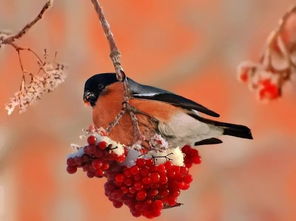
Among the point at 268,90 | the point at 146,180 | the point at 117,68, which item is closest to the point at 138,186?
the point at 146,180

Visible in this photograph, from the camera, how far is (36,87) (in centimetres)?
56

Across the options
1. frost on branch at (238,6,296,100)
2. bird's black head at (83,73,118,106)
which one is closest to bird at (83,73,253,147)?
bird's black head at (83,73,118,106)

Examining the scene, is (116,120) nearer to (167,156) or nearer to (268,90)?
(167,156)

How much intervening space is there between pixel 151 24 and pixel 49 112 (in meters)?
0.26

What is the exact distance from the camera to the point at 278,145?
126 centimetres

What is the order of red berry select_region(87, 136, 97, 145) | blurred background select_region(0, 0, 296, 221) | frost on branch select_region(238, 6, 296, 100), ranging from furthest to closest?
blurred background select_region(0, 0, 296, 221) → red berry select_region(87, 136, 97, 145) → frost on branch select_region(238, 6, 296, 100)

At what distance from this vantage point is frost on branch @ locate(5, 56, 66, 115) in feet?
1.83

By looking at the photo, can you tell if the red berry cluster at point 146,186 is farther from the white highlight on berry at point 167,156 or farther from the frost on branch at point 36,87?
the frost on branch at point 36,87

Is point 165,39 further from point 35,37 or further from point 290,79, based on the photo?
point 290,79

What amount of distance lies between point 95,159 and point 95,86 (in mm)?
→ 108

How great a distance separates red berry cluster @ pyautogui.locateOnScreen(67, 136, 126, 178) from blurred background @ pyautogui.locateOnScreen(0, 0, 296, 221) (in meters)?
0.43

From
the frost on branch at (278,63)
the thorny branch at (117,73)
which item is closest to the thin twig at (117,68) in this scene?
the thorny branch at (117,73)

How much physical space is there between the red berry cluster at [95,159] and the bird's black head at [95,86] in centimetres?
9

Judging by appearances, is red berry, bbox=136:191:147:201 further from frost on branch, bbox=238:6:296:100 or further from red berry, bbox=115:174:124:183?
frost on branch, bbox=238:6:296:100
